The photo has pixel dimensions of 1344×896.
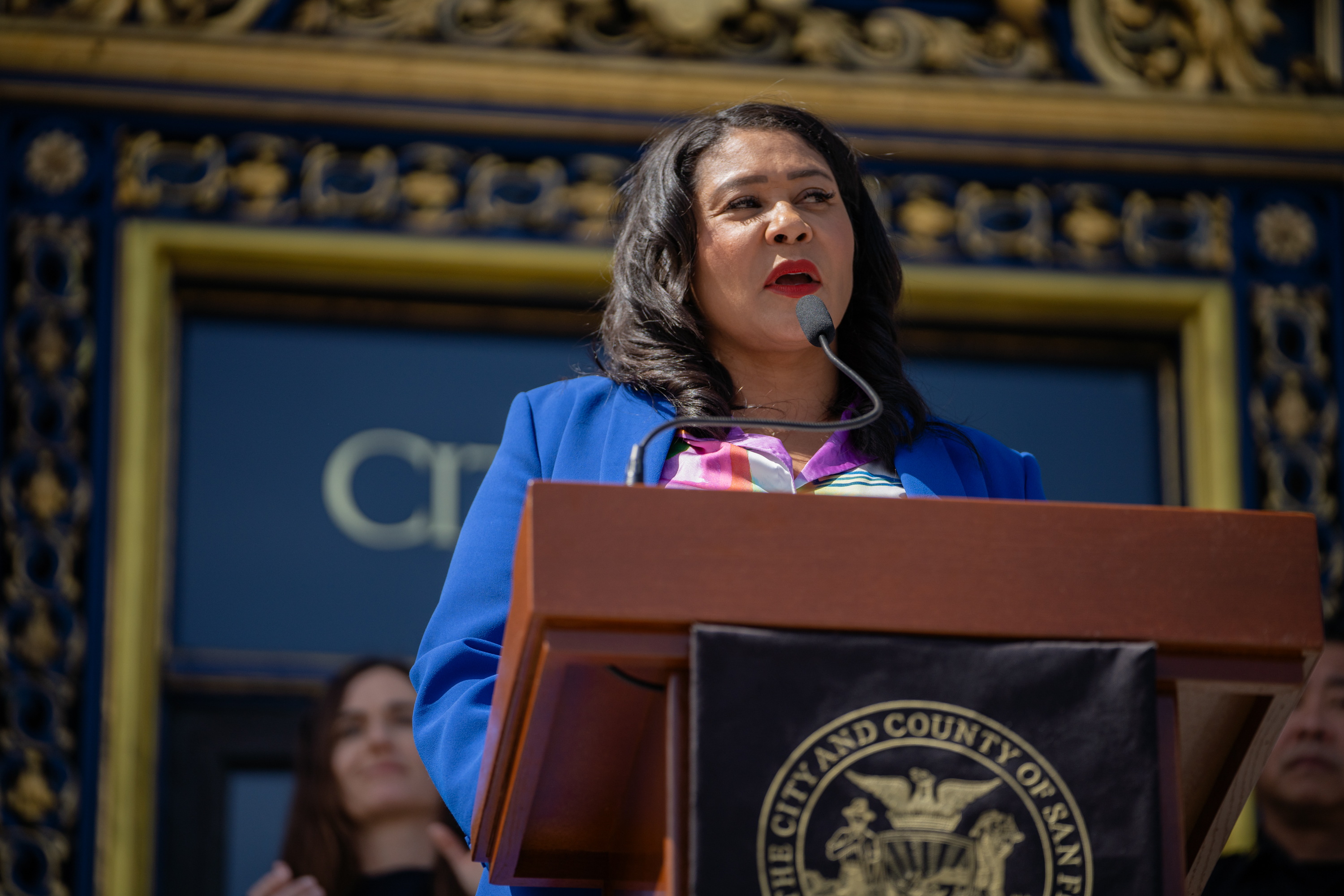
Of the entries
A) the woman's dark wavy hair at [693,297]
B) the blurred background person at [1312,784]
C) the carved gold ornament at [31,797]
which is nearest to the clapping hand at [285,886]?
the carved gold ornament at [31,797]

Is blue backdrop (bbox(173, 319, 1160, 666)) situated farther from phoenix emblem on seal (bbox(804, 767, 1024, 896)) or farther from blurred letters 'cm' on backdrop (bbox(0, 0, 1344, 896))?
phoenix emblem on seal (bbox(804, 767, 1024, 896))

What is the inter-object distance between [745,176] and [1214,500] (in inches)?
105

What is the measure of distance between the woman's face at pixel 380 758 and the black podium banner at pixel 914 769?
105 inches

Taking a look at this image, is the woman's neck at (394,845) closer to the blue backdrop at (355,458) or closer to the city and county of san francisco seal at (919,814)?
the blue backdrop at (355,458)

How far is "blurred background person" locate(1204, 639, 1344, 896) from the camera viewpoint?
405cm

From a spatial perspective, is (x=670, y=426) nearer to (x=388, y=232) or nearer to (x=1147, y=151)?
(x=388, y=232)

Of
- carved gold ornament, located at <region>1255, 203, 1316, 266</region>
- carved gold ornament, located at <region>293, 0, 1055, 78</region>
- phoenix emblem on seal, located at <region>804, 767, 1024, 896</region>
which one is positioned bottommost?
phoenix emblem on seal, located at <region>804, 767, 1024, 896</region>

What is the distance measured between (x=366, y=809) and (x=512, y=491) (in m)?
2.24

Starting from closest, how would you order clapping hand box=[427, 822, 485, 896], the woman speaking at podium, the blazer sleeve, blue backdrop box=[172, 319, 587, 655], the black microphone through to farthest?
the black microphone < the blazer sleeve < the woman speaking at podium < clapping hand box=[427, 822, 485, 896] < blue backdrop box=[172, 319, 587, 655]

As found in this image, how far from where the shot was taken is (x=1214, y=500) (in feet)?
14.9

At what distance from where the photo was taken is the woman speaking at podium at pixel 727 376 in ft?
6.09

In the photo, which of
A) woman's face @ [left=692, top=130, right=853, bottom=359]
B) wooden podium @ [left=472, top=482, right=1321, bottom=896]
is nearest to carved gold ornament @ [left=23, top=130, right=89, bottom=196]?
woman's face @ [left=692, top=130, right=853, bottom=359]

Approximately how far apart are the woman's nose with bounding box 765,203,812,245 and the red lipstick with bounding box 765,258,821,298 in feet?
0.08

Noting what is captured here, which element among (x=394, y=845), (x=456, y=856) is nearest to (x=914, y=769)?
(x=456, y=856)
